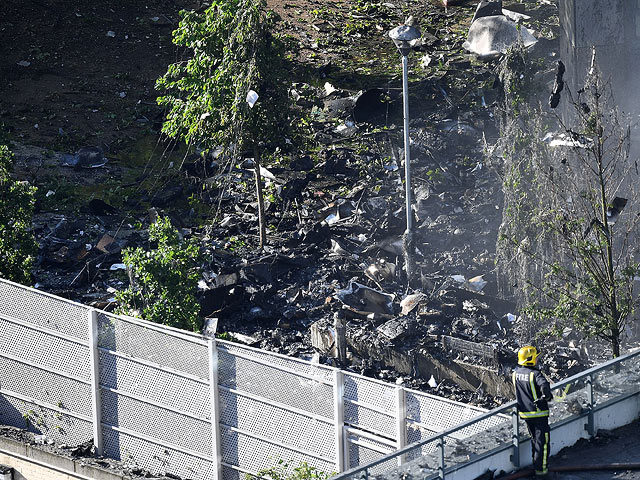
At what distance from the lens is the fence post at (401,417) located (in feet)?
32.8

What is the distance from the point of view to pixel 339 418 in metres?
10.5

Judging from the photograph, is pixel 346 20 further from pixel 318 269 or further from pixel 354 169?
pixel 318 269

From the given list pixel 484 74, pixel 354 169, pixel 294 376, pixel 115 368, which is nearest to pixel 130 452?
pixel 115 368

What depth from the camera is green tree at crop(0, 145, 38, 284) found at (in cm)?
1445

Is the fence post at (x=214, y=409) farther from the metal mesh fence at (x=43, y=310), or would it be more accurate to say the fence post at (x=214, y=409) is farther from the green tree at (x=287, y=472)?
the metal mesh fence at (x=43, y=310)

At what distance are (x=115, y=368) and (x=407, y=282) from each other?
17.7 feet

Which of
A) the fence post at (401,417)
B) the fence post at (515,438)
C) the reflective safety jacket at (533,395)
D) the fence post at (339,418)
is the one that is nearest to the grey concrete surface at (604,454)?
the fence post at (515,438)

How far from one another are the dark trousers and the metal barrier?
60 cm

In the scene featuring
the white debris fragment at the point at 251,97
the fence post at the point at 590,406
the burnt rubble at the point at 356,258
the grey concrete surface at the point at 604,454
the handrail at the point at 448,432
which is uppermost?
the white debris fragment at the point at 251,97

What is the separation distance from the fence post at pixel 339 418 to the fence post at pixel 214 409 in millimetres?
1461

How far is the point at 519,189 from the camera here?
45.4ft

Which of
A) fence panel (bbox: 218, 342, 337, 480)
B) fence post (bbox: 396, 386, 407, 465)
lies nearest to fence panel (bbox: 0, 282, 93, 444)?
fence panel (bbox: 218, 342, 337, 480)

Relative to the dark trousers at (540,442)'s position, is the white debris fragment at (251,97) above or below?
above

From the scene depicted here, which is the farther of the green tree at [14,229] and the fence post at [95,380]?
the green tree at [14,229]
